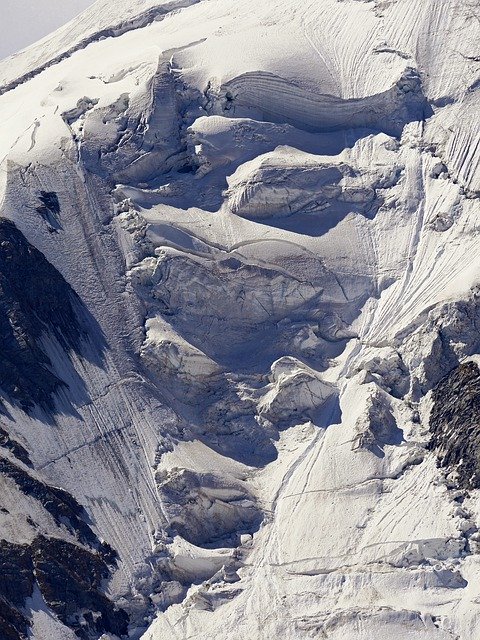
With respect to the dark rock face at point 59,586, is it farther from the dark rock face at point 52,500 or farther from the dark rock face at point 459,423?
the dark rock face at point 459,423

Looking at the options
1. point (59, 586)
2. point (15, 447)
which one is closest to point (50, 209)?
point (15, 447)

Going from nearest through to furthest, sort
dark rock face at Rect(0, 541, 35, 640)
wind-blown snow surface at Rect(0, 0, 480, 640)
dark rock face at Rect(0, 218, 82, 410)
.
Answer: dark rock face at Rect(0, 541, 35, 640)
wind-blown snow surface at Rect(0, 0, 480, 640)
dark rock face at Rect(0, 218, 82, 410)

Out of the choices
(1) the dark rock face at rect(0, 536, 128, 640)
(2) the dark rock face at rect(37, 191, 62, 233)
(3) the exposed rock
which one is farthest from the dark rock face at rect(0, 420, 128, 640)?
(2) the dark rock face at rect(37, 191, 62, 233)

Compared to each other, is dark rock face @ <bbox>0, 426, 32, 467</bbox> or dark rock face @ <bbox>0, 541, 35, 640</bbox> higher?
dark rock face @ <bbox>0, 426, 32, 467</bbox>

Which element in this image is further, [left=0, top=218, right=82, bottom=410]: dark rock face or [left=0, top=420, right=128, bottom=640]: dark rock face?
[left=0, top=218, right=82, bottom=410]: dark rock face

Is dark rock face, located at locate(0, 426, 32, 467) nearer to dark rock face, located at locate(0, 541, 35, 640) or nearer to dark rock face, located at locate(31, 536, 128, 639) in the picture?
dark rock face, located at locate(31, 536, 128, 639)

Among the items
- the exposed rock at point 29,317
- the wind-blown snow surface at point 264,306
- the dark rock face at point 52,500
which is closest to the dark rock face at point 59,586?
the wind-blown snow surface at point 264,306
